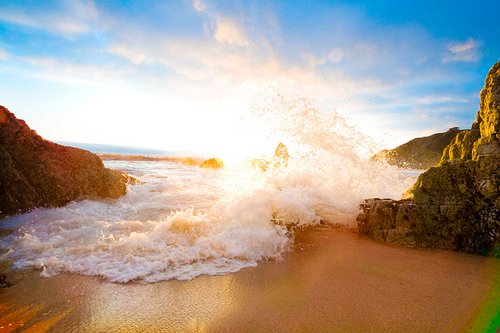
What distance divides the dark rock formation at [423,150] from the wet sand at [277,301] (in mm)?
53729

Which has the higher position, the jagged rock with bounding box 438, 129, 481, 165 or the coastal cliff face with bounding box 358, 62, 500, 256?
the jagged rock with bounding box 438, 129, 481, 165

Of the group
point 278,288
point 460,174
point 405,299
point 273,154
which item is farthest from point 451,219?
point 273,154

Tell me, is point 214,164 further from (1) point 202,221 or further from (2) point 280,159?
(1) point 202,221

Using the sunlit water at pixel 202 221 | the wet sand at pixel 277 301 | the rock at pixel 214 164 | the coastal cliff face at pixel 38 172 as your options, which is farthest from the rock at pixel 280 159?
the rock at pixel 214 164

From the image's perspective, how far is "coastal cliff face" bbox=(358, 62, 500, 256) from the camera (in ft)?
16.5

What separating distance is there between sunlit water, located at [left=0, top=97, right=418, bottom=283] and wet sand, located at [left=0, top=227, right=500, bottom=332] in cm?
35

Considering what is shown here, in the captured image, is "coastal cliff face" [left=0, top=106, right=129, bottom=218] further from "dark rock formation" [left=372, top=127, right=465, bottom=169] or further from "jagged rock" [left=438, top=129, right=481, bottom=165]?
"dark rock formation" [left=372, top=127, right=465, bottom=169]

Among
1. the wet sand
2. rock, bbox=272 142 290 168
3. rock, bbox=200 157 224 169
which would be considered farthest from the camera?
rock, bbox=200 157 224 169

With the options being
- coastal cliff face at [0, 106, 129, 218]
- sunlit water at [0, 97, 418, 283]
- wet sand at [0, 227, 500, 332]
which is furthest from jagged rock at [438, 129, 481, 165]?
coastal cliff face at [0, 106, 129, 218]

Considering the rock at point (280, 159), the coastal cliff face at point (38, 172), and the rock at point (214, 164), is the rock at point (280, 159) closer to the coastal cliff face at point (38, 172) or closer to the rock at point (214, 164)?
the coastal cliff face at point (38, 172)

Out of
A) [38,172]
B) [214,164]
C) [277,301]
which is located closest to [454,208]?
[277,301]

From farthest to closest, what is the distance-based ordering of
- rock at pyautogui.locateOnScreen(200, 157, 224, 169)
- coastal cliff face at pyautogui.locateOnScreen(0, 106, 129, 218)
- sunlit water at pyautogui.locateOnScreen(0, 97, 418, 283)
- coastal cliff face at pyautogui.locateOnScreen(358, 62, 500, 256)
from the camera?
1. rock at pyautogui.locateOnScreen(200, 157, 224, 169)
2. coastal cliff face at pyautogui.locateOnScreen(0, 106, 129, 218)
3. coastal cliff face at pyautogui.locateOnScreen(358, 62, 500, 256)
4. sunlit water at pyautogui.locateOnScreen(0, 97, 418, 283)

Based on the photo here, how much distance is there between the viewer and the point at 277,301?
314 centimetres

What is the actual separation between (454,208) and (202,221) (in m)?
4.81
